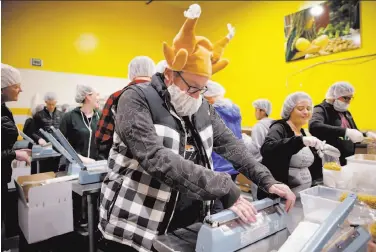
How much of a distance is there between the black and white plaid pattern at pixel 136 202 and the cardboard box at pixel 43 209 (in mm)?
896

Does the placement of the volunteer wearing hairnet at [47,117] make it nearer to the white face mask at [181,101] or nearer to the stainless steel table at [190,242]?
the white face mask at [181,101]

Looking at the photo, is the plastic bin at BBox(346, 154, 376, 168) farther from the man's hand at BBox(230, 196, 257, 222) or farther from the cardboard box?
the cardboard box

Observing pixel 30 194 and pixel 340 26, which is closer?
pixel 30 194

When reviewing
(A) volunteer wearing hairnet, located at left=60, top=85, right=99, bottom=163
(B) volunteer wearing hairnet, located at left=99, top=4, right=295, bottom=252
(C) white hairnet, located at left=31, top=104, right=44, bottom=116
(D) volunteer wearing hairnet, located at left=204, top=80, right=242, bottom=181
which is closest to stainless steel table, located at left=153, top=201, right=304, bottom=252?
(B) volunteer wearing hairnet, located at left=99, top=4, right=295, bottom=252

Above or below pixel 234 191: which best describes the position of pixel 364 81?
above

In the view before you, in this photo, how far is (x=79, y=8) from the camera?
5672mm

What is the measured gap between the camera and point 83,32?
573 centimetres

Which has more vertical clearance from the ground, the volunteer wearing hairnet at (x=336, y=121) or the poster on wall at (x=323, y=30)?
the poster on wall at (x=323, y=30)

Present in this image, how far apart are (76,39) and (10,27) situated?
3.75 ft

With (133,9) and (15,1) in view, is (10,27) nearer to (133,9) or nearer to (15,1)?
(15,1)

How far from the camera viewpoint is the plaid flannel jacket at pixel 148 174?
0.97m

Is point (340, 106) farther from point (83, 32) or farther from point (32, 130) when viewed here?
point (83, 32)

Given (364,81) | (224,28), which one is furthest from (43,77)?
(364,81)

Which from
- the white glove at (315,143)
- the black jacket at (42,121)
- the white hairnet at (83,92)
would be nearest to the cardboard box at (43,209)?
the white hairnet at (83,92)
